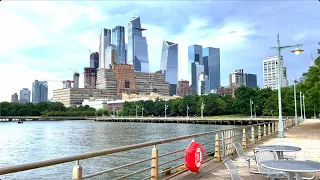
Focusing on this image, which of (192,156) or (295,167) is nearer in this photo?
(295,167)

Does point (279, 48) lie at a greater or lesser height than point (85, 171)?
greater

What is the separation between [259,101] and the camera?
4633 inches

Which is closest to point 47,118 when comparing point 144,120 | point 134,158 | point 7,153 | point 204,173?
point 144,120

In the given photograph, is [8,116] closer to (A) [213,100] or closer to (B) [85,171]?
(A) [213,100]

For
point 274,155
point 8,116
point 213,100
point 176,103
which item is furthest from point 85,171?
point 8,116

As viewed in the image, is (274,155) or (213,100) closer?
(274,155)

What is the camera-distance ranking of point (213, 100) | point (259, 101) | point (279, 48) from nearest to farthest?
point (279, 48)
point (259, 101)
point (213, 100)

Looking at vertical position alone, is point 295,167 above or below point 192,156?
above

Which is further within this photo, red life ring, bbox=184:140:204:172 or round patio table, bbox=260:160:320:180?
red life ring, bbox=184:140:204:172

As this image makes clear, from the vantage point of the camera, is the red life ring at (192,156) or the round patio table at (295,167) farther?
the red life ring at (192,156)

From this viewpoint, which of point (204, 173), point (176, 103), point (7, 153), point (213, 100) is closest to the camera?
point (204, 173)

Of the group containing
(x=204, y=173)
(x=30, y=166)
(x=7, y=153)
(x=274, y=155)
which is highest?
(x=30, y=166)

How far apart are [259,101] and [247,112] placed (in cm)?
717

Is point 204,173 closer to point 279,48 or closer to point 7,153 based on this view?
point 279,48
